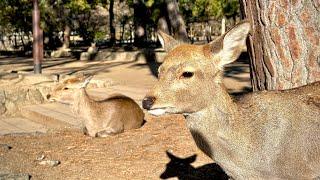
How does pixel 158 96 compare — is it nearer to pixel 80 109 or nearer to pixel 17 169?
pixel 17 169

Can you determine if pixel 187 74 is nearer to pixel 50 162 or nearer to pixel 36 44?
pixel 50 162

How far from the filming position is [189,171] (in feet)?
24.8

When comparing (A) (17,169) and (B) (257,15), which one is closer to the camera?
(B) (257,15)

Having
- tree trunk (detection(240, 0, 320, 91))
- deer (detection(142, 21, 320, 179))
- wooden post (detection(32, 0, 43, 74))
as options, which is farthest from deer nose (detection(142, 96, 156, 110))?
wooden post (detection(32, 0, 43, 74))

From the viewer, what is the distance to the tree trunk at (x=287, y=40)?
6254 millimetres

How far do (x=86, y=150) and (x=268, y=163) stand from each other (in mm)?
5376

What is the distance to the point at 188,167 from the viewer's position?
7754 mm

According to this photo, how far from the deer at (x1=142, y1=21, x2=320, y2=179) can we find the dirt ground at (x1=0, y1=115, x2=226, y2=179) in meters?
2.62

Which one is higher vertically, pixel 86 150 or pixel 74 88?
pixel 74 88

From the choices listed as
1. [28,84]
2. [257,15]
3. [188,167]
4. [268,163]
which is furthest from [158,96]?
[28,84]

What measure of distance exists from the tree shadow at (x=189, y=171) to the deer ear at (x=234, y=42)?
272 cm

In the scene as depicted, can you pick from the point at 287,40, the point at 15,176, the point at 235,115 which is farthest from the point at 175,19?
the point at 235,115

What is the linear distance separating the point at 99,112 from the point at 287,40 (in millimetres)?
5260

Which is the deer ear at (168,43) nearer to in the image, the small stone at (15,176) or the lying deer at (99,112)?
the small stone at (15,176)
